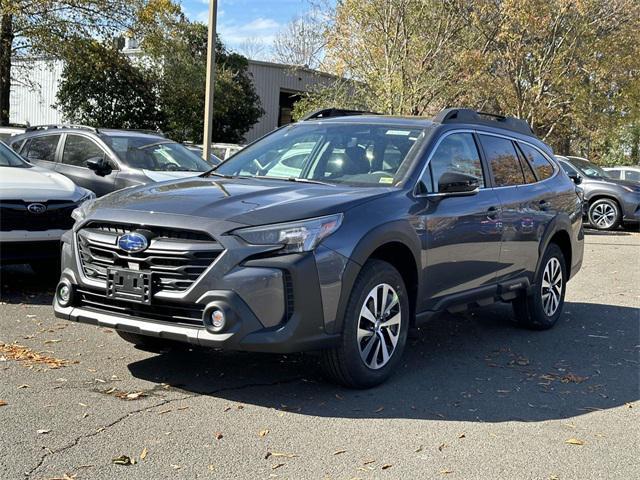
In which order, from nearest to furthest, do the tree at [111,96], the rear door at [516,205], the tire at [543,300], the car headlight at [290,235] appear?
the car headlight at [290,235], the rear door at [516,205], the tire at [543,300], the tree at [111,96]

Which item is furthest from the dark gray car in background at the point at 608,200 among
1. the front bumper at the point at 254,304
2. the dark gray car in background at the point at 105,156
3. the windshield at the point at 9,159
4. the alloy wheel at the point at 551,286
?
the front bumper at the point at 254,304

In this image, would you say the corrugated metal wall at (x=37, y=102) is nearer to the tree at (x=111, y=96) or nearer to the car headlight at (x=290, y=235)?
the tree at (x=111, y=96)

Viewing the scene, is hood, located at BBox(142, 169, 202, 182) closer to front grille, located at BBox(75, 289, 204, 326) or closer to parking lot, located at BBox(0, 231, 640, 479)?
parking lot, located at BBox(0, 231, 640, 479)

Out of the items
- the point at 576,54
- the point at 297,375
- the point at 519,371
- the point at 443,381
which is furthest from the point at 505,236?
the point at 576,54

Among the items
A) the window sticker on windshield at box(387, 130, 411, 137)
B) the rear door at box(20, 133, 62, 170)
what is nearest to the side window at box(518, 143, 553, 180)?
the window sticker on windshield at box(387, 130, 411, 137)

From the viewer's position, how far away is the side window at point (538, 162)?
7.22m

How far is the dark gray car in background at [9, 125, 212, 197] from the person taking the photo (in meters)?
9.88

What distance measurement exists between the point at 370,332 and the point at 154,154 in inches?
252

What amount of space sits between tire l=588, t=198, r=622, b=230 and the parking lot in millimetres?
12583

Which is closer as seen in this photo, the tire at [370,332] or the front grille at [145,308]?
the front grille at [145,308]

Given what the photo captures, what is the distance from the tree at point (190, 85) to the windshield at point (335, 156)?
23873 millimetres

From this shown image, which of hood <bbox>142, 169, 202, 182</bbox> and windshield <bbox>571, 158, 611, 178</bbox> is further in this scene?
windshield <bbox>571, 158, 611, 178</bbox>

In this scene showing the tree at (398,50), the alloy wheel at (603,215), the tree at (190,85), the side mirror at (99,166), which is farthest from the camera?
the tree at (190,85)

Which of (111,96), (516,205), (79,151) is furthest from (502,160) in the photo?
(111,96)
